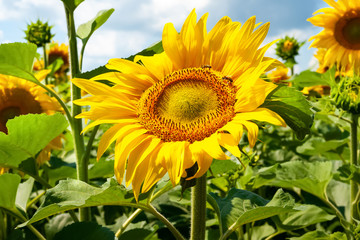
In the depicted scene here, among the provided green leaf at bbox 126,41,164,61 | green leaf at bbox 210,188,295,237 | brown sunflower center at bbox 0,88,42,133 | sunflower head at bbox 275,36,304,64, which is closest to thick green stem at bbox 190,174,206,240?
green leaf at bbox 210,188,295,237

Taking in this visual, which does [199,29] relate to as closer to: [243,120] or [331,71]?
[243,120]

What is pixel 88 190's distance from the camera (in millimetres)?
1104

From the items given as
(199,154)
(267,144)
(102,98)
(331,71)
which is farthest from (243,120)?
(267,144)

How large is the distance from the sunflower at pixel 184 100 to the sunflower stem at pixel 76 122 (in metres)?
0.32

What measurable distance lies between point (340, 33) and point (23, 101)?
2.30 metres

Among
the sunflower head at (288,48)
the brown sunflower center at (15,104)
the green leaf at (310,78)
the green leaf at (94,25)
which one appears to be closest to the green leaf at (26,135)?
the green leaf at (94,25)

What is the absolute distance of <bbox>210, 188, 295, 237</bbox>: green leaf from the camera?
1.05 meters

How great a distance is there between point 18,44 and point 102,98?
48 cm

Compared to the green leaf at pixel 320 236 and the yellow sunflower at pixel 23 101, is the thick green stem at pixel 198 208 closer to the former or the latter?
the green leaf at pixel 320 236

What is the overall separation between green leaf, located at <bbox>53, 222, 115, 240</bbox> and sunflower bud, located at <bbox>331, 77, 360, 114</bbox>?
1086 mm

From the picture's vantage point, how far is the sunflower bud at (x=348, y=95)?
169cm

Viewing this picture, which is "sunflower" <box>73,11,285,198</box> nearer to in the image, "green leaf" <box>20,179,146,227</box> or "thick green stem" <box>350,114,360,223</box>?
"green leaf" <box>20,179,146,227</box>

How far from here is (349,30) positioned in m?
2.99

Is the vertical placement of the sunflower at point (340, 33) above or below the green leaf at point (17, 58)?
above
